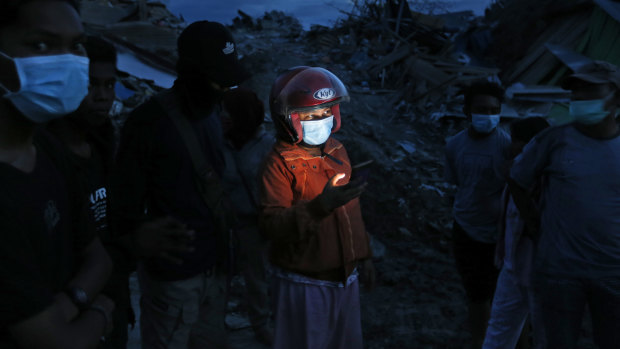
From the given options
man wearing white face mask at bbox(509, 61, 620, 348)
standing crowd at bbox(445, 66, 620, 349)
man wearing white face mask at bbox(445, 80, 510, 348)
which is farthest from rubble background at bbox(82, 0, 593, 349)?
man wearing white face mask at bbox(509, 61, 620, 348)

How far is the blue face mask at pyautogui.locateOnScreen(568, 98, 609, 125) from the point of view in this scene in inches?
96.1

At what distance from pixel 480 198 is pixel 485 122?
63 centimetres

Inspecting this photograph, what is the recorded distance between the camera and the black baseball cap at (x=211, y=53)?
7.38 ft

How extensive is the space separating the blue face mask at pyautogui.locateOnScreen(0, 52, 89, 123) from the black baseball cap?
1022 millimetres

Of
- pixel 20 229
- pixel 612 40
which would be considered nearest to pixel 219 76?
pixel 20 229

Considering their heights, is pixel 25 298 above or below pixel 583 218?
above

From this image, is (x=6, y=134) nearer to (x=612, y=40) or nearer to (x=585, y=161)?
(x=585, y=161)

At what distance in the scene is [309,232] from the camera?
7.06 feet

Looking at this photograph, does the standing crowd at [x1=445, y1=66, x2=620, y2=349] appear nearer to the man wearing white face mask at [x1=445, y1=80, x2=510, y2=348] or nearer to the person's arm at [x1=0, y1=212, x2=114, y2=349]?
the man wearing white face mask at [x1=445, y1=80, x2=510, y2=348]

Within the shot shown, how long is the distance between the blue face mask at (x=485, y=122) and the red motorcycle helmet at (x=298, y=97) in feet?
5.37

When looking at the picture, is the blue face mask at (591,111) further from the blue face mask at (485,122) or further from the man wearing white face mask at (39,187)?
the man wearing white face mask at (39,187)

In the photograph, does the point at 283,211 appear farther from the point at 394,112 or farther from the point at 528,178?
the point at 394,112

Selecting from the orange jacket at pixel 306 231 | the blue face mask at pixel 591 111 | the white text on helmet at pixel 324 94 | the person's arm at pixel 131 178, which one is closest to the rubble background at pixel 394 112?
the orange jacket at pixel 306 231

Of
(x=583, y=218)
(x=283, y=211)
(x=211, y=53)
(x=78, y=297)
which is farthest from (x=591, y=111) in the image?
(x=78, y=297)
